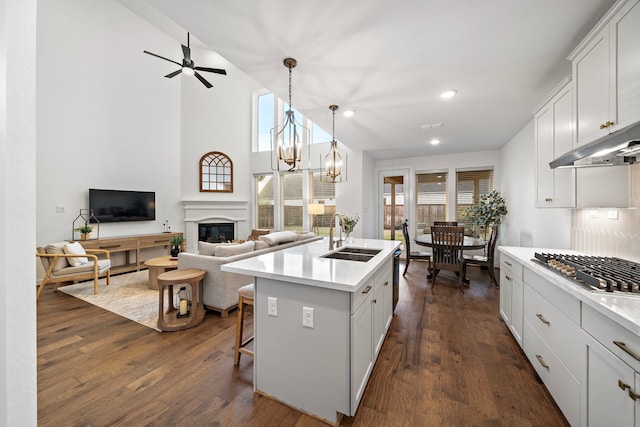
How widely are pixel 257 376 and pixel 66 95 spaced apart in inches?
235

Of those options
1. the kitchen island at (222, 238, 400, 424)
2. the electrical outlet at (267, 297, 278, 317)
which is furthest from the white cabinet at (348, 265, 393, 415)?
the electrical outlet at (267, 297, 278, 317)

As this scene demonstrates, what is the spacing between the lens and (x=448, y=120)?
358cm

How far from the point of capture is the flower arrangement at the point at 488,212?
464cm

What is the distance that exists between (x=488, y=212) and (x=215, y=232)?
21.4 feet

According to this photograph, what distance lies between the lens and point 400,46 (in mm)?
1967

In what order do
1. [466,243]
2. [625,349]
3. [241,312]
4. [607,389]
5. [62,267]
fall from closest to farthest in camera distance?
[625,349], [607,389], [241,312], [62,267], [466,243]

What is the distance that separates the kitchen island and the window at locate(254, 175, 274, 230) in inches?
225

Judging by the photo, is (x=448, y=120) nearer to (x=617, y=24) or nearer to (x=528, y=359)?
(x=617, y=24)

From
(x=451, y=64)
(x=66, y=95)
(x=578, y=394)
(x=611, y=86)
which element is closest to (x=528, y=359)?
(x=578, y=394)

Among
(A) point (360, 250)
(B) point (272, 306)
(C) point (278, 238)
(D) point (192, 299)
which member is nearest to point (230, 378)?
(B) point (272, 306)

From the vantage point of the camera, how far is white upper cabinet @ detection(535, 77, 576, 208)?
201cm

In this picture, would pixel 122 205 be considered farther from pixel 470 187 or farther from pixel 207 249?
pixel 470 187

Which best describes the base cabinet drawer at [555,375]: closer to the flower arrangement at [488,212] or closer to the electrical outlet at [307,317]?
the electrical outlet at [307,317]

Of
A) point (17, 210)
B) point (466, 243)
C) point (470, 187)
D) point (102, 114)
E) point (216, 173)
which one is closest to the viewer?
point (17, 210)
